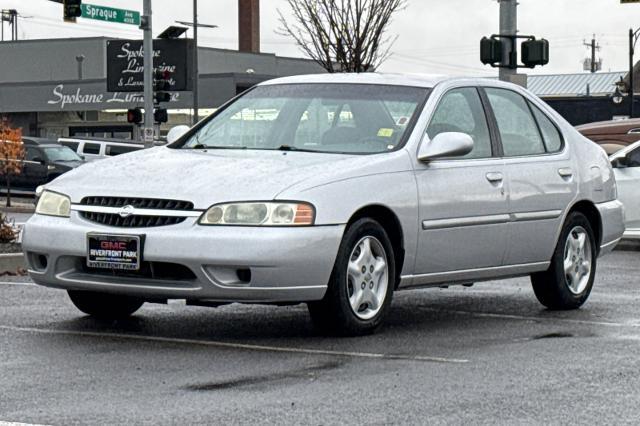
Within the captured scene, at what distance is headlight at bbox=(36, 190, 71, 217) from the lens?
8.84 meters

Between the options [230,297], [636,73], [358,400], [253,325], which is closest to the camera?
[358,400]

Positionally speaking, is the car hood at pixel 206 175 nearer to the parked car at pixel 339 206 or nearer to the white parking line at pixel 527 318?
the parked car at pixel 339 206

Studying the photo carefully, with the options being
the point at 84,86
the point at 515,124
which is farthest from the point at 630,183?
the point at 84,86

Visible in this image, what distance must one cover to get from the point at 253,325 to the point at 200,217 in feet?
4.51

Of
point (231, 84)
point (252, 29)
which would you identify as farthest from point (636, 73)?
point (231, 84)

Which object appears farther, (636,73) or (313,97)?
(636,73)

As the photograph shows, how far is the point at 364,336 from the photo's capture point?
890cm

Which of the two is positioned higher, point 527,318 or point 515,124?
point 515,124

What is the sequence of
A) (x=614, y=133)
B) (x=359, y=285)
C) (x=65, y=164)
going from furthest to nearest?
(x=65, y=164) < (x=614, y=133) < (x=359, y=285)

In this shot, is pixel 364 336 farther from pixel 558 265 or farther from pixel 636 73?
pixel 636 73

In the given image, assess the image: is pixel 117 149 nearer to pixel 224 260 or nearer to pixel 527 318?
pixel 527 318

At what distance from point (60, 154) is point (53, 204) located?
32.7 metres

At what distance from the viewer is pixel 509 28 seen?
80.3ft

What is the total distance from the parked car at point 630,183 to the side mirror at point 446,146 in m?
7.85
